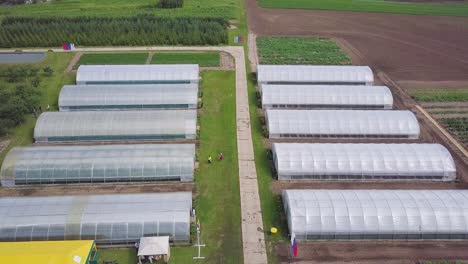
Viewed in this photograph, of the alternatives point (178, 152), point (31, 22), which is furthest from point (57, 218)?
point (31, 22)

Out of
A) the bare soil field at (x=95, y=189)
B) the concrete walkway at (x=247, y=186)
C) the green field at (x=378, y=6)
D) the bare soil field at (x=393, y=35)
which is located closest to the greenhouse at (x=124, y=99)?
the concrete walkway at (x=247, y=186)

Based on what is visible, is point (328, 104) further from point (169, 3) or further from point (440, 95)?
point (169, 3)

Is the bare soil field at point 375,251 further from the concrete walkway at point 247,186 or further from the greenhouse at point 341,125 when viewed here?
the greenhouse at point 341,125

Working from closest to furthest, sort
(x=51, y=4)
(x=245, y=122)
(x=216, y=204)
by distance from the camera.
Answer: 1. (x=216, y=204)
2. (x=245, y=122)
3. (x=51, y=4)

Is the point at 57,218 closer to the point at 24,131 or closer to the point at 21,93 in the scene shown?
the point at 24,131

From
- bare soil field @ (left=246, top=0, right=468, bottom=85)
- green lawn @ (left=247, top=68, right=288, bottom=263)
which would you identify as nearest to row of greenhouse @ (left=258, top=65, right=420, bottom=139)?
green lawn @ (left=247, top=68, right=288, bottom=263)

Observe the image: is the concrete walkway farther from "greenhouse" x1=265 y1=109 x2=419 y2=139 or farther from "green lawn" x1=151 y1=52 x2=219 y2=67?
"green lawn" x1=151 y1=52 x2=219 y2=67
